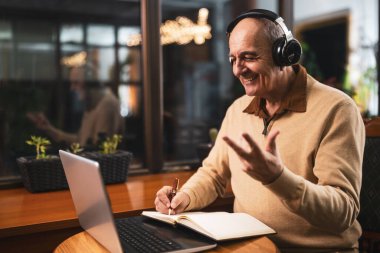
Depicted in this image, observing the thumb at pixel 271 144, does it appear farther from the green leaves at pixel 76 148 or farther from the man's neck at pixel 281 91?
the green leaves at pixel 76 148

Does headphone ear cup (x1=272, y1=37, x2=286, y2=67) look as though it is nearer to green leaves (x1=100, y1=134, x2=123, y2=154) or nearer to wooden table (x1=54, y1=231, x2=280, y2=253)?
wooden table (x1=54, y1=231, x2=280, y2=253)

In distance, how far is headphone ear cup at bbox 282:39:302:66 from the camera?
4.35ft

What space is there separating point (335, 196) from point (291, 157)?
0.75 feet

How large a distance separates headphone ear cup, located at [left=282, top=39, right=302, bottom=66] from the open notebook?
512 mm

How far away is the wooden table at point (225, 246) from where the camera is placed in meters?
1.12

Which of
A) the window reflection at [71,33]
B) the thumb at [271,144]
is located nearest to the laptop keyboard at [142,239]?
the thumb at [271,144]

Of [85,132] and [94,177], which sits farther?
[85,132]

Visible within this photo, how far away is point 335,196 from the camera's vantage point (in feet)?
3.83

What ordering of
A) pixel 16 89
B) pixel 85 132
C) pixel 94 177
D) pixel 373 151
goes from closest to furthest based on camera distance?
pixel 94 177
pixel 373 151
pixel 16 89
pixel 85 132

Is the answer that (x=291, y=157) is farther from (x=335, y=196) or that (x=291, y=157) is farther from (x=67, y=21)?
(x=67, y=21)

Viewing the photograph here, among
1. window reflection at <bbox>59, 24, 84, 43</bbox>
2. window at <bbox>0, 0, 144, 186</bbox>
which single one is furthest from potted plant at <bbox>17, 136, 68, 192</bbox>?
window reflection at <bbox>59, 24, 84, 43</bbox>

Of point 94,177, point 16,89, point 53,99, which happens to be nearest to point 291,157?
point 94,177

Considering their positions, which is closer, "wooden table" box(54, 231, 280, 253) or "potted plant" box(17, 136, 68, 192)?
"wooden table" box(54, 231, 280, 253)

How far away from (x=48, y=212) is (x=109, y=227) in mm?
685
